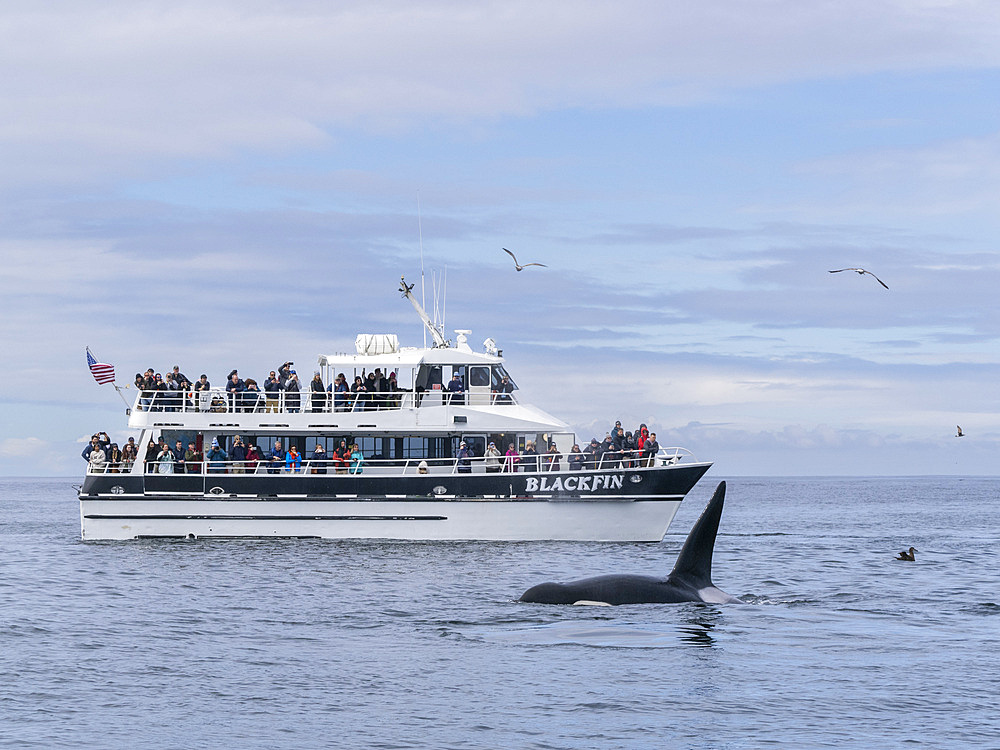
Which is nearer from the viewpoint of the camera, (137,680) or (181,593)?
(137,680)

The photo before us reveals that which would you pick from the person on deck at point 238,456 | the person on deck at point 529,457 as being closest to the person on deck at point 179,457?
the person on deck at point 238,456

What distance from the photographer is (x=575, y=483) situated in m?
37.3

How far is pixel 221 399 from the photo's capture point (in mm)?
39656

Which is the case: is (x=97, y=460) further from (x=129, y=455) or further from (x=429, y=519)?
(x=429, y=519)

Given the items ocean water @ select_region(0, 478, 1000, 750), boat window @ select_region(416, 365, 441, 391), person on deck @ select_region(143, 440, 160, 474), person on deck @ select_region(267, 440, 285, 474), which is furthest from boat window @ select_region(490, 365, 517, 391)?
person on deck @ select_region(143, 440, 160, 474)

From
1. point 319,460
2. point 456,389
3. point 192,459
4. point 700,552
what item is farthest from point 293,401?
point 700,552

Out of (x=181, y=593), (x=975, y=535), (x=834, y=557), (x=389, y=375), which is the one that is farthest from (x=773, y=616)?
(x=975, y=535)

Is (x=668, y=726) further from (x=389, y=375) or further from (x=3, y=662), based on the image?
(x=389, y=375)

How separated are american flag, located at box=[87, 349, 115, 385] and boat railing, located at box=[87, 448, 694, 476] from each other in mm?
2748

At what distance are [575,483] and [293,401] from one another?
9.75 metres

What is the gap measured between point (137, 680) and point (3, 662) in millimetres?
2875

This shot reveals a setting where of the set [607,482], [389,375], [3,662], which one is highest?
[389,375]

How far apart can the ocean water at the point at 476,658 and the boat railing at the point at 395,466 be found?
5007 millimetres

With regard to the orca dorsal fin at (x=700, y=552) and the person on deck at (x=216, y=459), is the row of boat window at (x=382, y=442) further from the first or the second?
the orca dorsal fin at (x=700, y=552)
